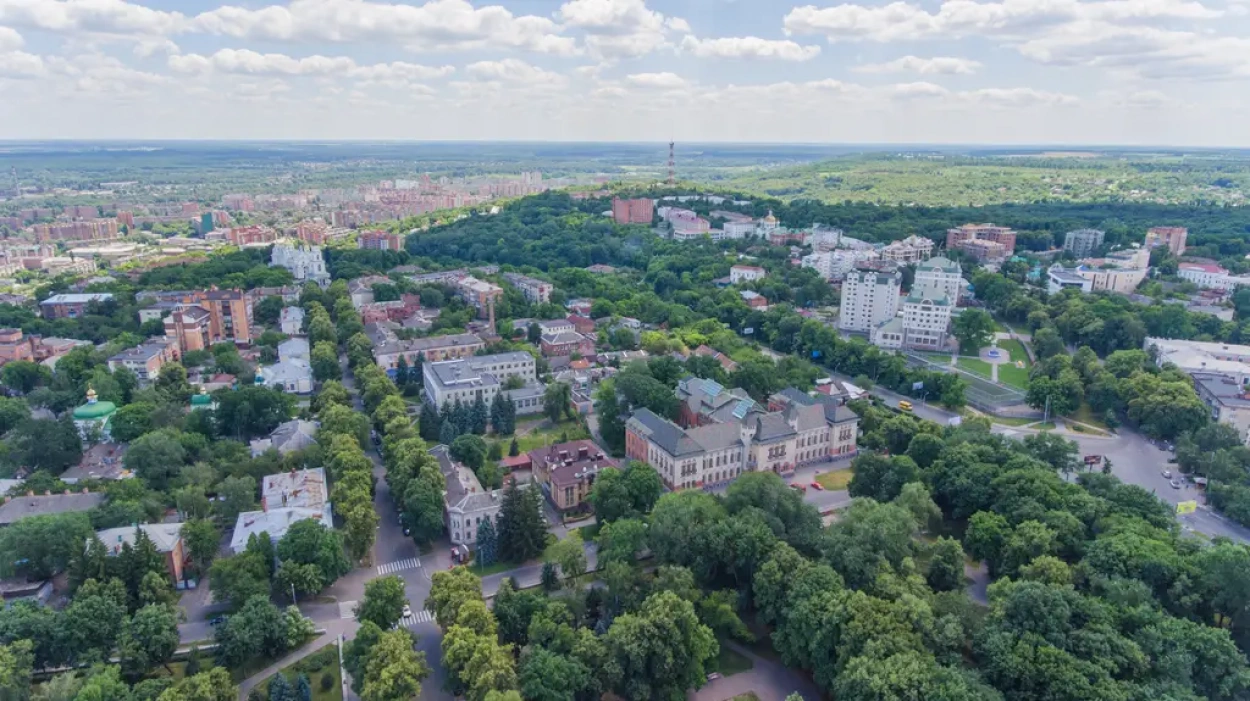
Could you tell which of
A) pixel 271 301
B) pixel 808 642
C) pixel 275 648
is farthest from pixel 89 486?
pixel 271 301

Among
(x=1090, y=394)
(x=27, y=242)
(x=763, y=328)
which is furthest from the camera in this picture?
(x=27, y=242)

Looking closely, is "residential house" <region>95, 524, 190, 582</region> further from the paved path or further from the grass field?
the grass field

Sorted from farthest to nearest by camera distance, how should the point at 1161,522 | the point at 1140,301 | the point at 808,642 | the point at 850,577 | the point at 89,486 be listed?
the point at 1140,301
the point at 89,486
the point at 1161,522
the point at 850,577
the point at 808,642

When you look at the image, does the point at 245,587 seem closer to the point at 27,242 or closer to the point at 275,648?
the point at 275,648

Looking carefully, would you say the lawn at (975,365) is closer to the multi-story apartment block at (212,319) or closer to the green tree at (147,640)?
the green tree at (147,640)

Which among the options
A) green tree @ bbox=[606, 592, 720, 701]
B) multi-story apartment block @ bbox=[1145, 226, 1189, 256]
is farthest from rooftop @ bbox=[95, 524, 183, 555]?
multi-story apartment block @ bbox=[1145, 226, 1189, 256]

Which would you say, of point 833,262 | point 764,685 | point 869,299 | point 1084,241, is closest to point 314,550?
point 764,685

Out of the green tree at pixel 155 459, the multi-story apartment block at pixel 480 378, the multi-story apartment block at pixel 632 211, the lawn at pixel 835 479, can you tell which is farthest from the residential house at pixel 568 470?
the multi-story apartment block at pixel 632 211
